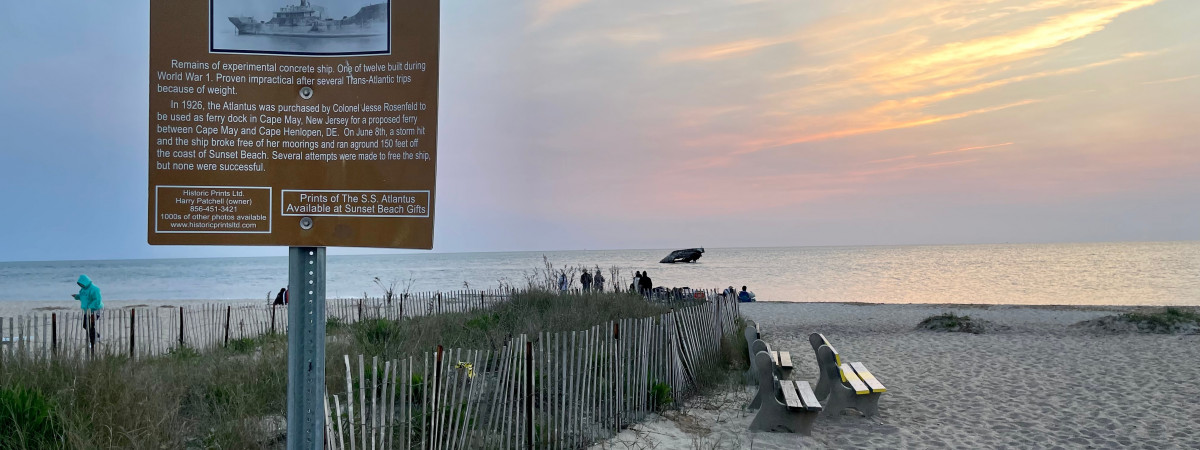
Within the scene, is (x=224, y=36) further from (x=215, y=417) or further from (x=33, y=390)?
(x=215, y=417)

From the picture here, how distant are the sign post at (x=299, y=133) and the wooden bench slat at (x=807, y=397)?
17.0ft

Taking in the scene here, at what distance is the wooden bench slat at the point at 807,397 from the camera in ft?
21.8

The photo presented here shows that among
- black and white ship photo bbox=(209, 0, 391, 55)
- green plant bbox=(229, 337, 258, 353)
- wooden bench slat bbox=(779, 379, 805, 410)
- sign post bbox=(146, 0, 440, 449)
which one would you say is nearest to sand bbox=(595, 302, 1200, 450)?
wooden bench slat bbox=(779, 379, 805, 410)

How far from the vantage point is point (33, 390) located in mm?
4434

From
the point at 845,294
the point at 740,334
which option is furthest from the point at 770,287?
the point at 740,334

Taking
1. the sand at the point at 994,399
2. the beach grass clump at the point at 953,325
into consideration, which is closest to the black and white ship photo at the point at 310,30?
the sand at the point at 994,399

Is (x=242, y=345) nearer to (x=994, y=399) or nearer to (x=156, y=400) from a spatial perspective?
(x=156, y=400)

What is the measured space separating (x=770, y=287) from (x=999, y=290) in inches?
518

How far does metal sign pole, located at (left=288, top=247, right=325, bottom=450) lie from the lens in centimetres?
239

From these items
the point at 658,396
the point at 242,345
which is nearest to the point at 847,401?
the point at 658,396

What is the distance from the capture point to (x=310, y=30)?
2.43 metres

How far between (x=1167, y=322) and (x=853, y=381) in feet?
38.4

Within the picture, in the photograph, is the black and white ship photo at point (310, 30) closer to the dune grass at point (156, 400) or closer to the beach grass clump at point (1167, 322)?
the dune grass at point (156, 400)

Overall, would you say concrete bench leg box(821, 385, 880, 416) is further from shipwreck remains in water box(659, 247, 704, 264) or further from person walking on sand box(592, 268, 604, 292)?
shipwreck remains in water box(659, 247, 704, 264)
